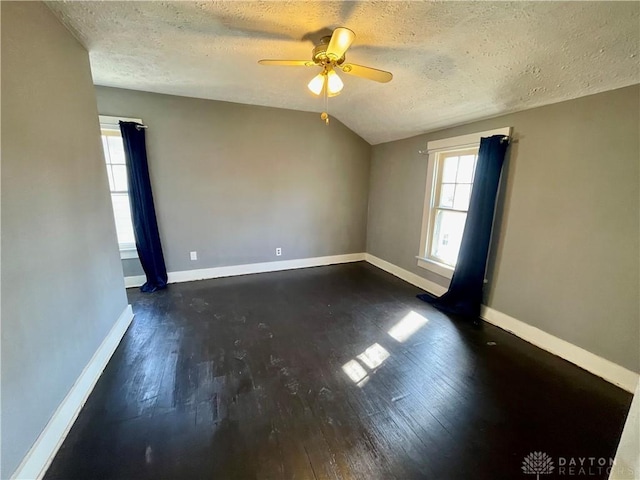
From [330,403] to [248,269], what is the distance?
8.96ft

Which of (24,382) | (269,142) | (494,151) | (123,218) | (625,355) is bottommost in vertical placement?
(625,355)

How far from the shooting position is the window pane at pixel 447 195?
128 inches

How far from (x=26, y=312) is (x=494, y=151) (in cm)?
354

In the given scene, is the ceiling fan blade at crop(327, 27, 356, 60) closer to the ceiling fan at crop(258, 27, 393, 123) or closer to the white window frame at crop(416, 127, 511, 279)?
the ceiling fan at crop(258, 27, 393, 123)

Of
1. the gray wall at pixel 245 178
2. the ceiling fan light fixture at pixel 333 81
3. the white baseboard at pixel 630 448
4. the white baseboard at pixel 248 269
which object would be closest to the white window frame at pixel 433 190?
the gray wall at pixel 245 178

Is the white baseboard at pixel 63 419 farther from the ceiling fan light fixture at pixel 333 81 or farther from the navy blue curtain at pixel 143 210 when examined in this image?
the ceiling fan light fixture at pixel 333 81

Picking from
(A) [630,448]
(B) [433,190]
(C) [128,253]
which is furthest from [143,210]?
(A) [630,448]

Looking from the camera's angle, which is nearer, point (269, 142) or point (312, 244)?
point (269, 142)

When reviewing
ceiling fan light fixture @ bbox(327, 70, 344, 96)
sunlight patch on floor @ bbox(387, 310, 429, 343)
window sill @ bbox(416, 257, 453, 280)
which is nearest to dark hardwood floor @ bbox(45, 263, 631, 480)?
sunlight patch on floor @ bbox(387, 310, 429, 343)

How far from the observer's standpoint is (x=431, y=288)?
3.51 meters

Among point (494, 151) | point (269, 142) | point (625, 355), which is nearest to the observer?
point (625, 355)

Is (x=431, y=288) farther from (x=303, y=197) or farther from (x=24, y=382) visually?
(x=24, y=382)

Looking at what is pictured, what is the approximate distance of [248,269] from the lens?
4.11 meters

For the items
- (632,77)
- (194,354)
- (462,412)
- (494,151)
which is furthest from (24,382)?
(632,77)
